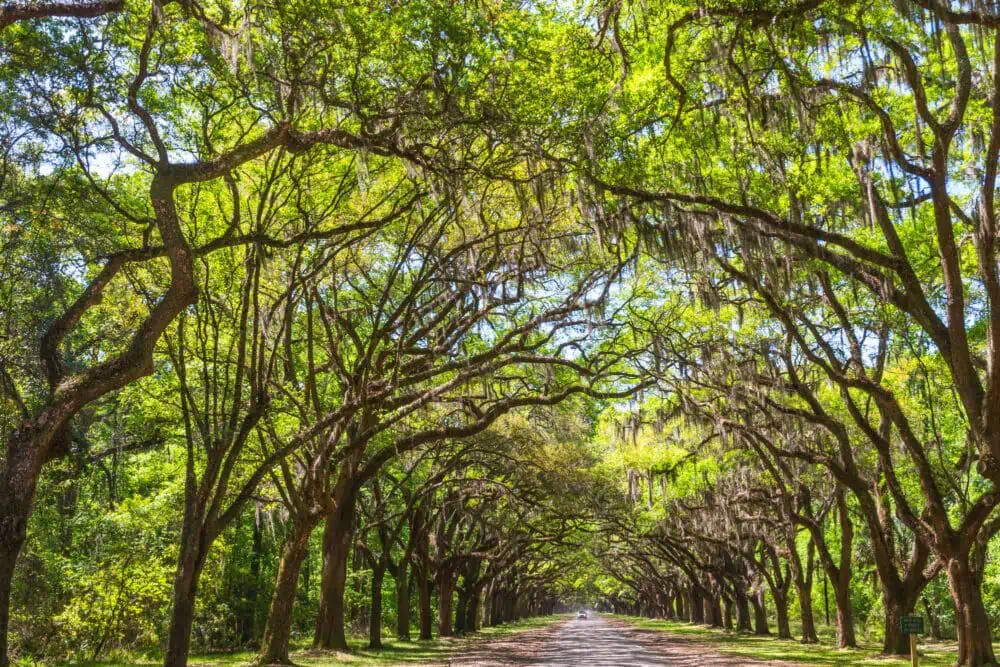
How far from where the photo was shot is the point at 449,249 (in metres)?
15.6

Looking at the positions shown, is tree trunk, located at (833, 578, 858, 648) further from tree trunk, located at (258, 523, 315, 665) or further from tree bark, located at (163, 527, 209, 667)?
tree bark, located at (163, 527, 209, 667)

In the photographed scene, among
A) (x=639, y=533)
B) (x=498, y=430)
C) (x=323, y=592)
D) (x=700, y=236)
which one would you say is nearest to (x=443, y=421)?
(x=498, y=430)

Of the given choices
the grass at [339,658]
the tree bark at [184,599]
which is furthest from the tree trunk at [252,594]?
the tree bark at [184,599]

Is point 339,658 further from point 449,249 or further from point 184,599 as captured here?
point 449,249

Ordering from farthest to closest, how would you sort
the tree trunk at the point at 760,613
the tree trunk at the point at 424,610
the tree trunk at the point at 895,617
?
1. the tree trunk at the point at 760,613
2. the tree trunk at the point at 424,610
3. the tree trunk at the point at 895,617

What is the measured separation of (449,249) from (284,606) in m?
7.62

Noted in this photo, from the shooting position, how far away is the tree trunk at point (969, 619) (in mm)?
13812

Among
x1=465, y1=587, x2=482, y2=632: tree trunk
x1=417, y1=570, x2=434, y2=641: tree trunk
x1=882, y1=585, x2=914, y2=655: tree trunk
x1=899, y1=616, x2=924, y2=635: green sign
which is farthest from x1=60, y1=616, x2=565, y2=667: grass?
x1=465, y1=587, x2=482, y2=632: tree trunk

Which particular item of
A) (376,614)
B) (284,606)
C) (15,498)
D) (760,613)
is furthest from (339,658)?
(760,613)

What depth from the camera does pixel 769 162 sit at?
38.1 feet

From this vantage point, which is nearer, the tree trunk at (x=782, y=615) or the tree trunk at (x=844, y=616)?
the tree trunk at (x=844, y=616)

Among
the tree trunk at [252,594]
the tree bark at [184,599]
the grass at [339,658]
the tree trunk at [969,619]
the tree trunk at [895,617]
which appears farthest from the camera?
the tree trunk at [252,594]

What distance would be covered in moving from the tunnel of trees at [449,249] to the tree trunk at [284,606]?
0.08 meters

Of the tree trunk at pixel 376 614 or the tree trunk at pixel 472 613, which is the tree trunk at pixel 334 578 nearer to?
the tree trunk at pixel 376 614
